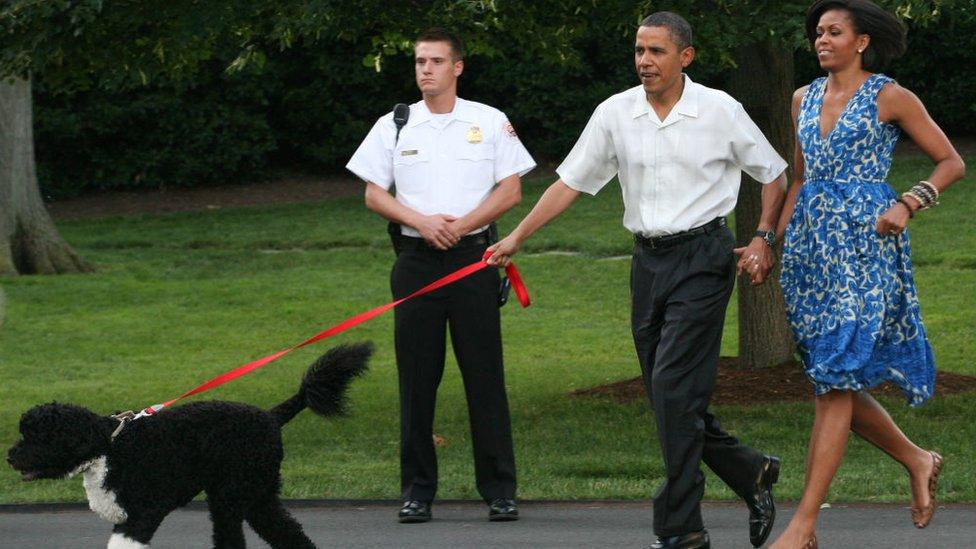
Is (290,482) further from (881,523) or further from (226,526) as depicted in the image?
(881,523)

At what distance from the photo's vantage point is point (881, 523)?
6.47 meters


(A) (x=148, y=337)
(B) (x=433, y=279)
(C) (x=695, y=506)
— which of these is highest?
(B) (x=433, y=279)

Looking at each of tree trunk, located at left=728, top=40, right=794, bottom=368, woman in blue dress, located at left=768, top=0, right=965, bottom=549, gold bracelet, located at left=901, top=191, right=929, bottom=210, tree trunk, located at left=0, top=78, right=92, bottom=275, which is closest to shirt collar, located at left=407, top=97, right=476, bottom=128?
woman in blue dress, located at left=768, top=0, right=965, bottom=549

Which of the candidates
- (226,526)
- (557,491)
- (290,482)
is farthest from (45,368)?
(226,526)

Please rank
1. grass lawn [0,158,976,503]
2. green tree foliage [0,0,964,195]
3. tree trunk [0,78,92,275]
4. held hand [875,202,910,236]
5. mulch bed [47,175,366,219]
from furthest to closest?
mulch bed [47,175,366,219] < green tree foliage [0,0,964,195] < tree trunk [0,78,92,275] < grass lawn [0,158,976,503] < held hand [875,202,910,236]

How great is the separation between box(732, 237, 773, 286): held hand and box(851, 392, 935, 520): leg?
578mm

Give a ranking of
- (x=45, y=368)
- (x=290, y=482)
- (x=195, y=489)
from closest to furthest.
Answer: (x=195, y=489) → (x=290, y=482) → (x=45, y=368)

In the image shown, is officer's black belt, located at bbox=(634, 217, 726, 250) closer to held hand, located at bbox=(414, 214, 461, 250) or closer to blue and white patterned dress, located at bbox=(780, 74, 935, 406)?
blue and white patterned dress, located at bbox=(780, 74, 935, 406)

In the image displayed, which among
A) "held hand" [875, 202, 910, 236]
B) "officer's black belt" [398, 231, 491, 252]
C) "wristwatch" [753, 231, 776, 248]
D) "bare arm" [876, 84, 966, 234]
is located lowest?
"officer's black belt" [398, 231, 491, 252]

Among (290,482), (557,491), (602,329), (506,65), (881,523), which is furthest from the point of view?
(506,65)

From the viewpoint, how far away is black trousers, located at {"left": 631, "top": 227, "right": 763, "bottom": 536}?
569cm

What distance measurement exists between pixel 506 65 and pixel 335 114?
9.75 ft

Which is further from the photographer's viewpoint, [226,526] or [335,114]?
[335,114]

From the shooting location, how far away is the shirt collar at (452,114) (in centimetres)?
676
